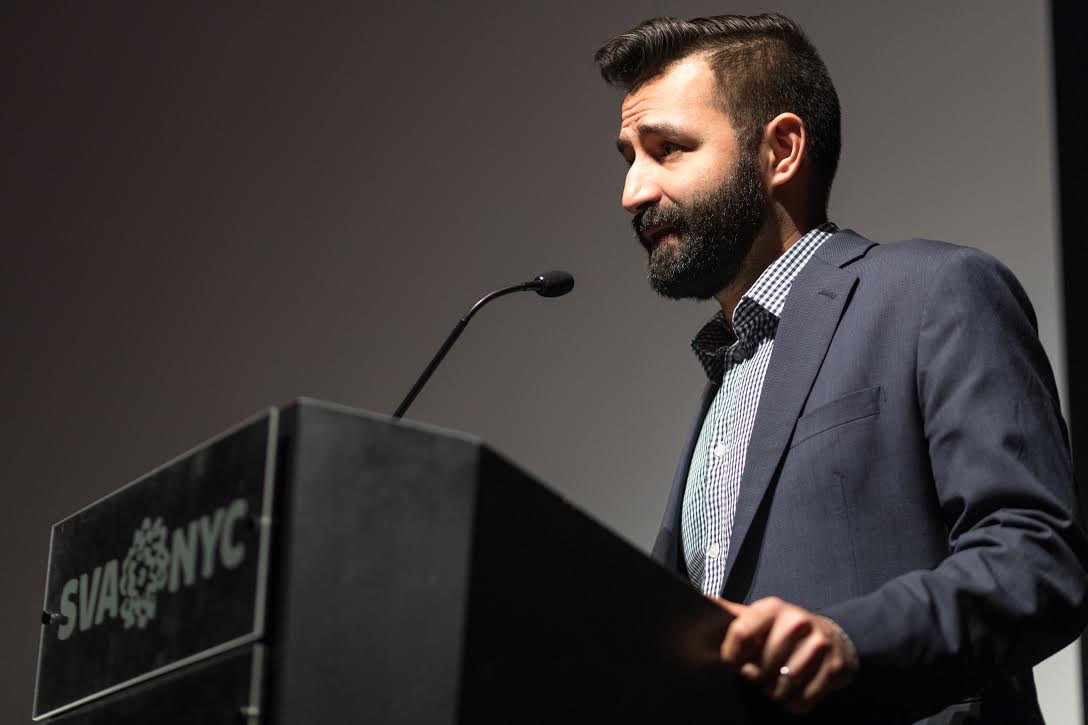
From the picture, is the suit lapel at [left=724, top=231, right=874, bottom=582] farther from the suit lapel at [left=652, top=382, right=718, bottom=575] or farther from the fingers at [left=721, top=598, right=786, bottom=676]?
the fingers at [left=721, top=598, right=786, bottom=676]

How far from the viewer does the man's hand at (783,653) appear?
3.26ft

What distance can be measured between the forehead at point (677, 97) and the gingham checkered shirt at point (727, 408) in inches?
9.5

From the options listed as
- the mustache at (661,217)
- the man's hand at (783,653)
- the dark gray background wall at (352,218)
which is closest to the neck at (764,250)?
the mustache at (661,217)

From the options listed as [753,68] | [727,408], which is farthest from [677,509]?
[753,68]

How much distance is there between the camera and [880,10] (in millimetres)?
2754

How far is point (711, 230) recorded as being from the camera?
6.11ft

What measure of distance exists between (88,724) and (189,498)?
0.24m

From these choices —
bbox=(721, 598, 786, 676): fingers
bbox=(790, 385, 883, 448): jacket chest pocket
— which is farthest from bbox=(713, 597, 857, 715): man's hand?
bbox=(790, 385, 883, 448): jacket chest pocket

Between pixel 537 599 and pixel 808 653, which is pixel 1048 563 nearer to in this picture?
pixel 808 653

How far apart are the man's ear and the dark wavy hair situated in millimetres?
14

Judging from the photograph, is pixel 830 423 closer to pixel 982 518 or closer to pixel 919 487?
pixel 919 487

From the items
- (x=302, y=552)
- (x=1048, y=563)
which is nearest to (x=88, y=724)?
(x=302, y=552)

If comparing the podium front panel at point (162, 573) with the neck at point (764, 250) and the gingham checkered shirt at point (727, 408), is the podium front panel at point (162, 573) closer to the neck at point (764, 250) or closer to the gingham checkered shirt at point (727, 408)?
the gingham checkered shirt at point (727, 408)

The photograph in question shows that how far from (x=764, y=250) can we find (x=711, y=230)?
0.09 meters
